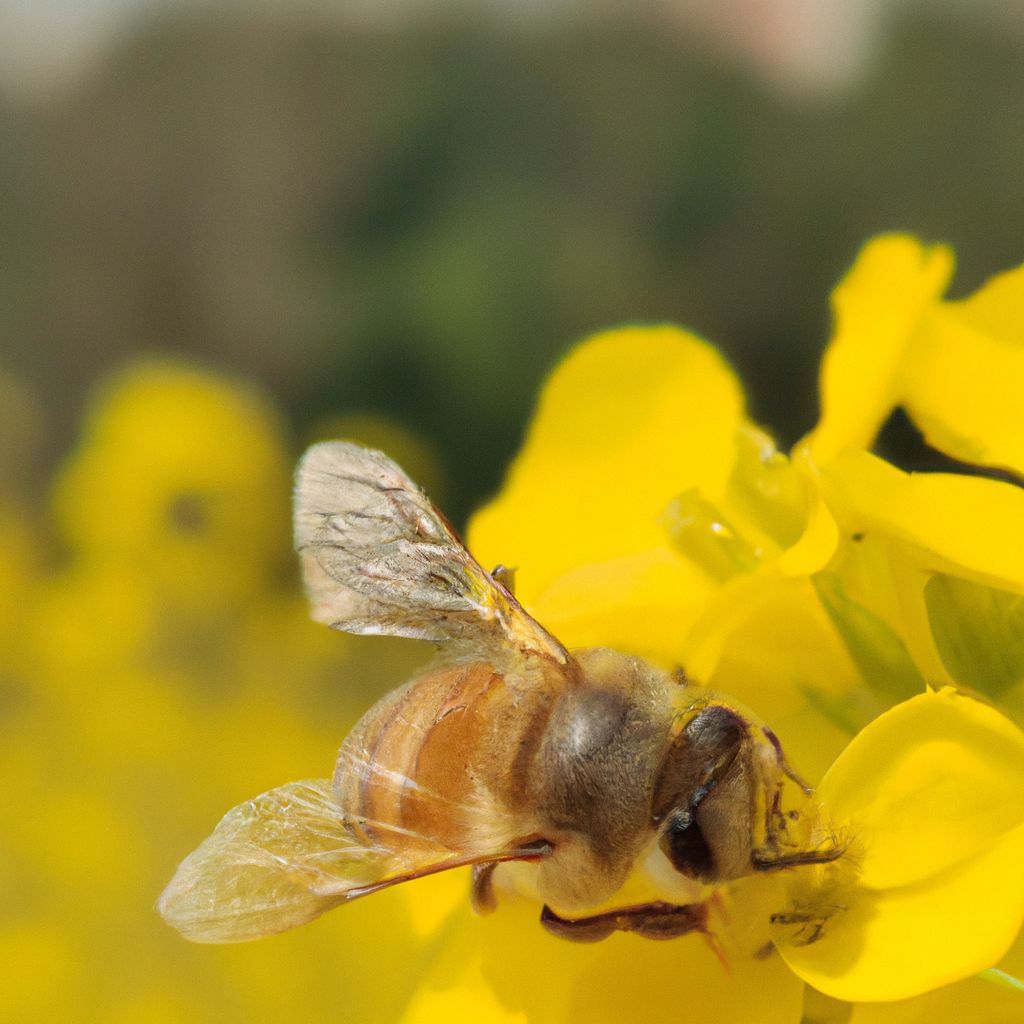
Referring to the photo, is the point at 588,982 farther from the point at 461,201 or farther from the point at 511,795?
the point at 461,201

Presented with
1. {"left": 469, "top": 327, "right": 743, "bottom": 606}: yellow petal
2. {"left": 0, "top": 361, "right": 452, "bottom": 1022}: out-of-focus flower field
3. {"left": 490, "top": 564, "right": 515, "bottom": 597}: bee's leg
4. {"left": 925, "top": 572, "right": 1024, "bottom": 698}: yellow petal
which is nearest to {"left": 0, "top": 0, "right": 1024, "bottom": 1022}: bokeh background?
{"left": 0, "top": 361, "right": 452, "bottom": 1022}: out-of-focus flower field

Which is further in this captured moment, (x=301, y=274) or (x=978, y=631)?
(x=301, y=274)

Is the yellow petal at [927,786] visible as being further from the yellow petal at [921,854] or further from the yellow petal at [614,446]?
the yellow petal at [614,446]

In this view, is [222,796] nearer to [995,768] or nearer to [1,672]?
[1,672]

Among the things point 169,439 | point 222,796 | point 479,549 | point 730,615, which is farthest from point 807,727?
point 169,439

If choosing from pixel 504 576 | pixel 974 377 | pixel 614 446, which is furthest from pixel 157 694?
pixel 974 377

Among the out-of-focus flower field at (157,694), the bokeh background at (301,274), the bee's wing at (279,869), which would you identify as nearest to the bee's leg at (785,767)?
the bee's wing at (279,869)

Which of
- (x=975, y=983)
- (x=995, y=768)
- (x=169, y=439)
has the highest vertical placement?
(x=995, y=768)

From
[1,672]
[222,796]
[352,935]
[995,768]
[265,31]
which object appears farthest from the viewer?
[265,31]
